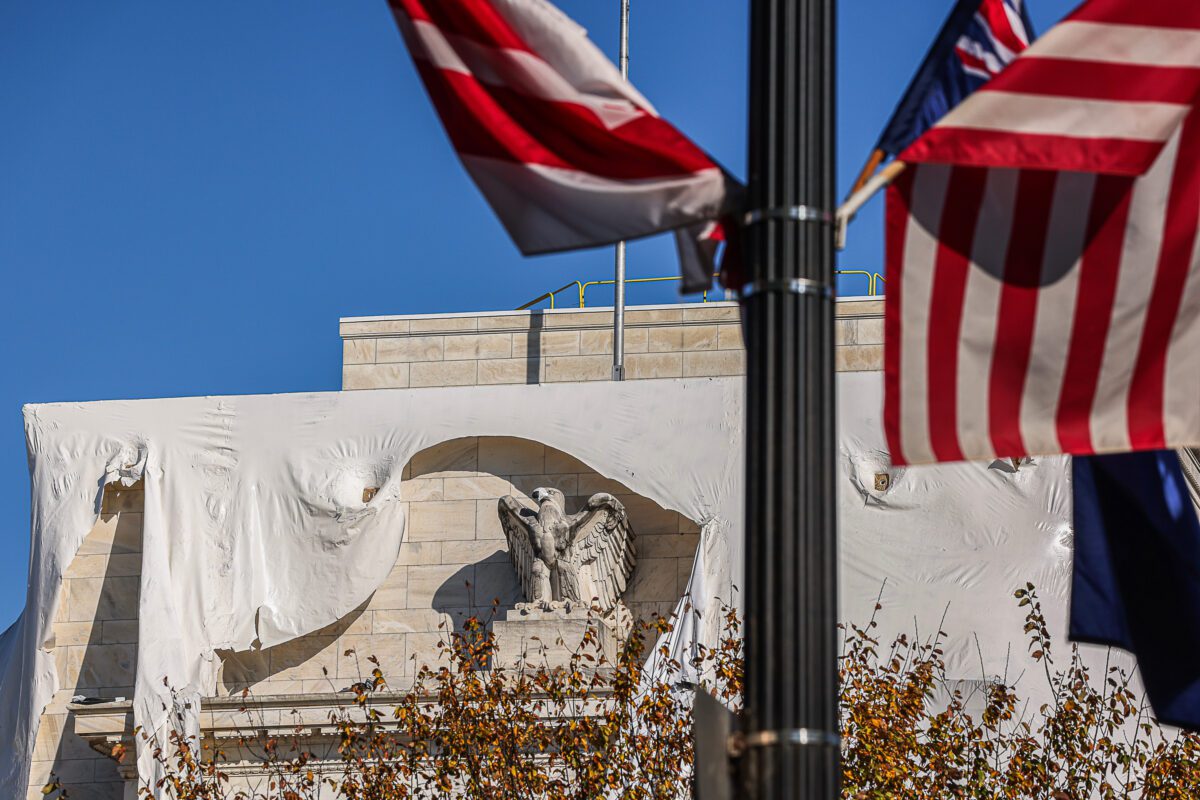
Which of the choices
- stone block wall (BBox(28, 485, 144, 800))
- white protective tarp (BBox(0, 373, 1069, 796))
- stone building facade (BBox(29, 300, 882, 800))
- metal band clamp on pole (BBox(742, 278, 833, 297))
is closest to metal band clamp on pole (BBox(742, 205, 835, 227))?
metal band clamp on pole (BBox(742, 278, 833, 297))

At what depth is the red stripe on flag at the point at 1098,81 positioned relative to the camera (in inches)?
208

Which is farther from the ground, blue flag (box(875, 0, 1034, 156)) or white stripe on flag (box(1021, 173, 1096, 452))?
blue flag (box(875, 0, 1034, 156))

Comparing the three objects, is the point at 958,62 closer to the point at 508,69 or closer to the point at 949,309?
the point at 949,309

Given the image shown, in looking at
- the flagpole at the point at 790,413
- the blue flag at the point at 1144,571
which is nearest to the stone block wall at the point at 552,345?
the blue flag at the point at 1144,571

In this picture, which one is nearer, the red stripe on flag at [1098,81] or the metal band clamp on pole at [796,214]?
the metal band clamp on pole at [796,214]

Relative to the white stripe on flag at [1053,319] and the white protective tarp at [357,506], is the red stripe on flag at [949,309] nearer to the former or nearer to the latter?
the white stripe on flag at [1053,319]

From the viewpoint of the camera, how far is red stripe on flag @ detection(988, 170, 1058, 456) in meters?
5.34

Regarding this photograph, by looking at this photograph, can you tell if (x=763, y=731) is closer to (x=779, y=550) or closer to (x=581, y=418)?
(x=779, y=550)

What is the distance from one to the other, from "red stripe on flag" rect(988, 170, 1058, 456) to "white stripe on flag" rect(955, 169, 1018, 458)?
0.08 feet

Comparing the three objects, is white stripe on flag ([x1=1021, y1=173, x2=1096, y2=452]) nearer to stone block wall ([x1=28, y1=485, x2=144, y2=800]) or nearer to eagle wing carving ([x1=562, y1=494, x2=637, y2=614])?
eagle wing carving ([x1=562, y1=494, x2=637, y2=614])

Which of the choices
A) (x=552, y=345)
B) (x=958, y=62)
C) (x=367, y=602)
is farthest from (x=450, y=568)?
(x=958, y=62)

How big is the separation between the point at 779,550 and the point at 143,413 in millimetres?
17700

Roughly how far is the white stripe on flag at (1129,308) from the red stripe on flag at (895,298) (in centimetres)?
61

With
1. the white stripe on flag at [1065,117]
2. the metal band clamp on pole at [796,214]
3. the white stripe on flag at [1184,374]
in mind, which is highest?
the white stripe on flag at [1065,117]
